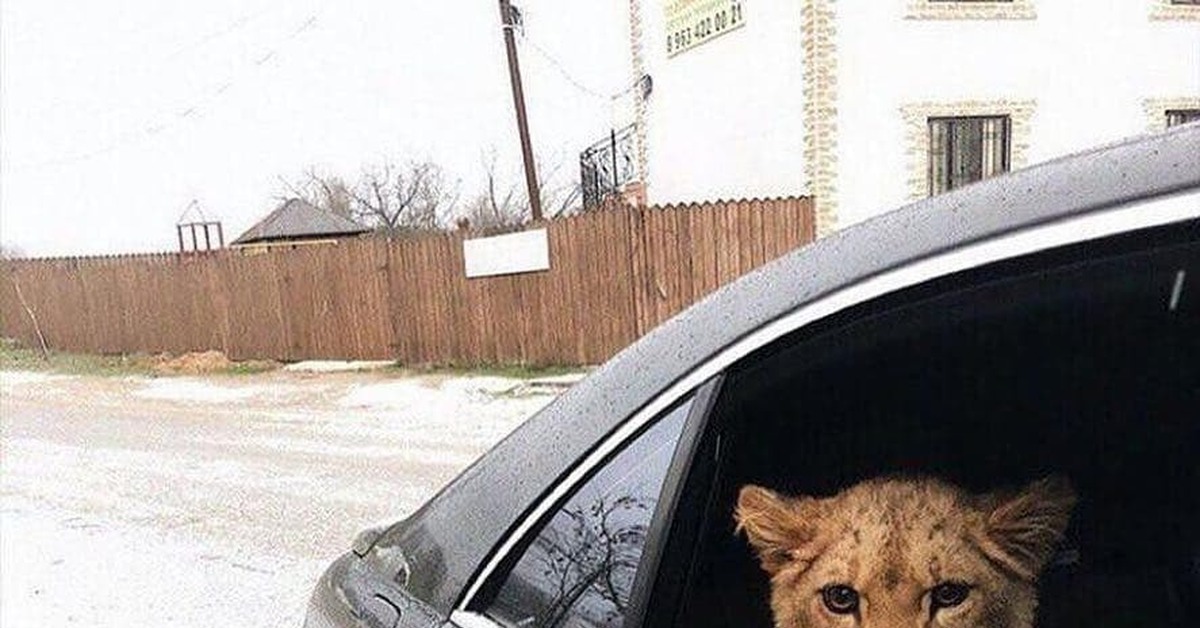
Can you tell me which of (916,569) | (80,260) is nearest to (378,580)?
(916,569)

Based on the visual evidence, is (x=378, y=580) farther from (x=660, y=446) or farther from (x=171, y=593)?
(x=171, y=593)

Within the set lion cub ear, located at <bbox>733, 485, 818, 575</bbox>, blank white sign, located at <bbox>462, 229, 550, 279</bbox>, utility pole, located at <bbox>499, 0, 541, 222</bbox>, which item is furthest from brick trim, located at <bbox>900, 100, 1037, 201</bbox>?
lion cub ear, located at <bbox>733, 485, 818, 575</bbox>

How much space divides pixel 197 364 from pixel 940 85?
1396 centimetres

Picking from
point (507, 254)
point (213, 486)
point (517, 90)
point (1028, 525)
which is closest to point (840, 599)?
point (1028, 525)

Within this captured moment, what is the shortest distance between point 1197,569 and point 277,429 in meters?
9.22

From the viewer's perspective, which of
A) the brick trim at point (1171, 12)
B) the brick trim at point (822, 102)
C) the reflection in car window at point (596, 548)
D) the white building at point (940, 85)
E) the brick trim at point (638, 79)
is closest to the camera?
the reflection in car window at point (596, 548)

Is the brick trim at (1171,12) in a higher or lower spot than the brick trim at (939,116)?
higher

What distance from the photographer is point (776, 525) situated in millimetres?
971

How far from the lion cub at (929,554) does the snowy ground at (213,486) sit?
358 cm

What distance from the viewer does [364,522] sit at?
5.21 metres

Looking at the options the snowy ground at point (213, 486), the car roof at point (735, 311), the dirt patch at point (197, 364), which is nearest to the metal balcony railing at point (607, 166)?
the dirt patch at point (197, 364)

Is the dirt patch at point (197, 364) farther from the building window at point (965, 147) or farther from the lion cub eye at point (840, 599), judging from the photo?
the lion cub eye at point (840, 599)

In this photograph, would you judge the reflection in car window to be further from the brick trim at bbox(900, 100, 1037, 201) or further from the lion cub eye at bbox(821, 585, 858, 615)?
the brick trim at bbox(900, 100, 1037, 201)

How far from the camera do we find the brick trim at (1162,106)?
1323 cm
